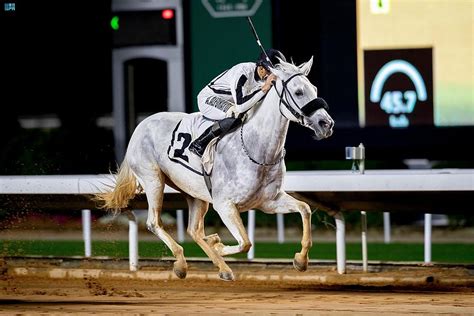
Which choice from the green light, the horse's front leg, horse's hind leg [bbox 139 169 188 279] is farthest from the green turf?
the horse's front leg

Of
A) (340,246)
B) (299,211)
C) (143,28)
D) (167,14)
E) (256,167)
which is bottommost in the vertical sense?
(340,246)

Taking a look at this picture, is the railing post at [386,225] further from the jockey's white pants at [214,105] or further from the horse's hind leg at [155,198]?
the jockey's white pants at [214,105]

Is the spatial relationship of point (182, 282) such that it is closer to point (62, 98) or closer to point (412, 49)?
point (412, 49)

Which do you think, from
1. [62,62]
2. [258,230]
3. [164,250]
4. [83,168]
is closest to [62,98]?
[62,62]

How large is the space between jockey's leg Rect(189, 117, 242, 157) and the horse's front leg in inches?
17.4

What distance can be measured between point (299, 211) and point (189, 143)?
0.86 metres

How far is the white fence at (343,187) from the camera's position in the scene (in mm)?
9180

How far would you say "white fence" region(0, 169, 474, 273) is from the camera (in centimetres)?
918

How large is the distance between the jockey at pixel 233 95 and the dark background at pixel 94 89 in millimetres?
2739

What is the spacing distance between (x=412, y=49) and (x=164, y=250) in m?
2.27

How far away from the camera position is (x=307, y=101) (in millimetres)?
7664

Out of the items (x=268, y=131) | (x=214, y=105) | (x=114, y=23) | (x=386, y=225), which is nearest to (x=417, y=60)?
(x=386, y=225)

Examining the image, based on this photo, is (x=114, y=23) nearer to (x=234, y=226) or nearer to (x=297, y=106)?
(x=234, y=226)

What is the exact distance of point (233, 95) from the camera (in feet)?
26.3
